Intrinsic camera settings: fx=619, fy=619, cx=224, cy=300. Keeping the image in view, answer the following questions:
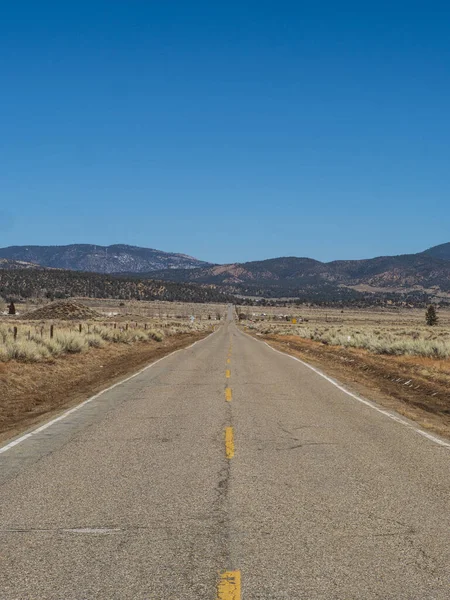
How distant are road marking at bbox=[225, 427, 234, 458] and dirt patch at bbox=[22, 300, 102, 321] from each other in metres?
56.5

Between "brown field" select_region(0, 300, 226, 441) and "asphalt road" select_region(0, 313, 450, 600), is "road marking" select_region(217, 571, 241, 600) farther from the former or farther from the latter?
"brown field" select_region(0, 300, 226, 441)

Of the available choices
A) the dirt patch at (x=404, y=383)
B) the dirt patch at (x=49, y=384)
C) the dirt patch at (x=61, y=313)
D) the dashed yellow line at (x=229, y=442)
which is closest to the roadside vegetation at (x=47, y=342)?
the dirt patch at (x=49, y=384)

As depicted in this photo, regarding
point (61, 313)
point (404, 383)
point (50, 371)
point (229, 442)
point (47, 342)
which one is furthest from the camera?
point (61, 313)

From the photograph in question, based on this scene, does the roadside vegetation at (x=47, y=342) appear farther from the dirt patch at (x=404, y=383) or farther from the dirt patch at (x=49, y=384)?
the dirt patch at (x=404, y=383)

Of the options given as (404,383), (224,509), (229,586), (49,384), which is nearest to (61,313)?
(49,384)

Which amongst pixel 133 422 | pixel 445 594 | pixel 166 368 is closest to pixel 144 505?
pixel 445 594

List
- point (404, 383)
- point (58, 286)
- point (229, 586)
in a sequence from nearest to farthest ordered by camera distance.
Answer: point (229, 586), point (404, 383), point (58, 286)

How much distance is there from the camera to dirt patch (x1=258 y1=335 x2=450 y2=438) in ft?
46.7

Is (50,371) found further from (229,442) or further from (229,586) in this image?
(229,586)

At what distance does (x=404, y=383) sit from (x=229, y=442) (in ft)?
39.2

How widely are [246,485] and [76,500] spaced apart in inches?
77.3

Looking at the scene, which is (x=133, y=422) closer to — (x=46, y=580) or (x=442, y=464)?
(x=442, y=464)

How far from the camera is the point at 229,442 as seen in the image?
9.79m

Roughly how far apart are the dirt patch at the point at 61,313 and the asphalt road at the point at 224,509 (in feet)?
185
